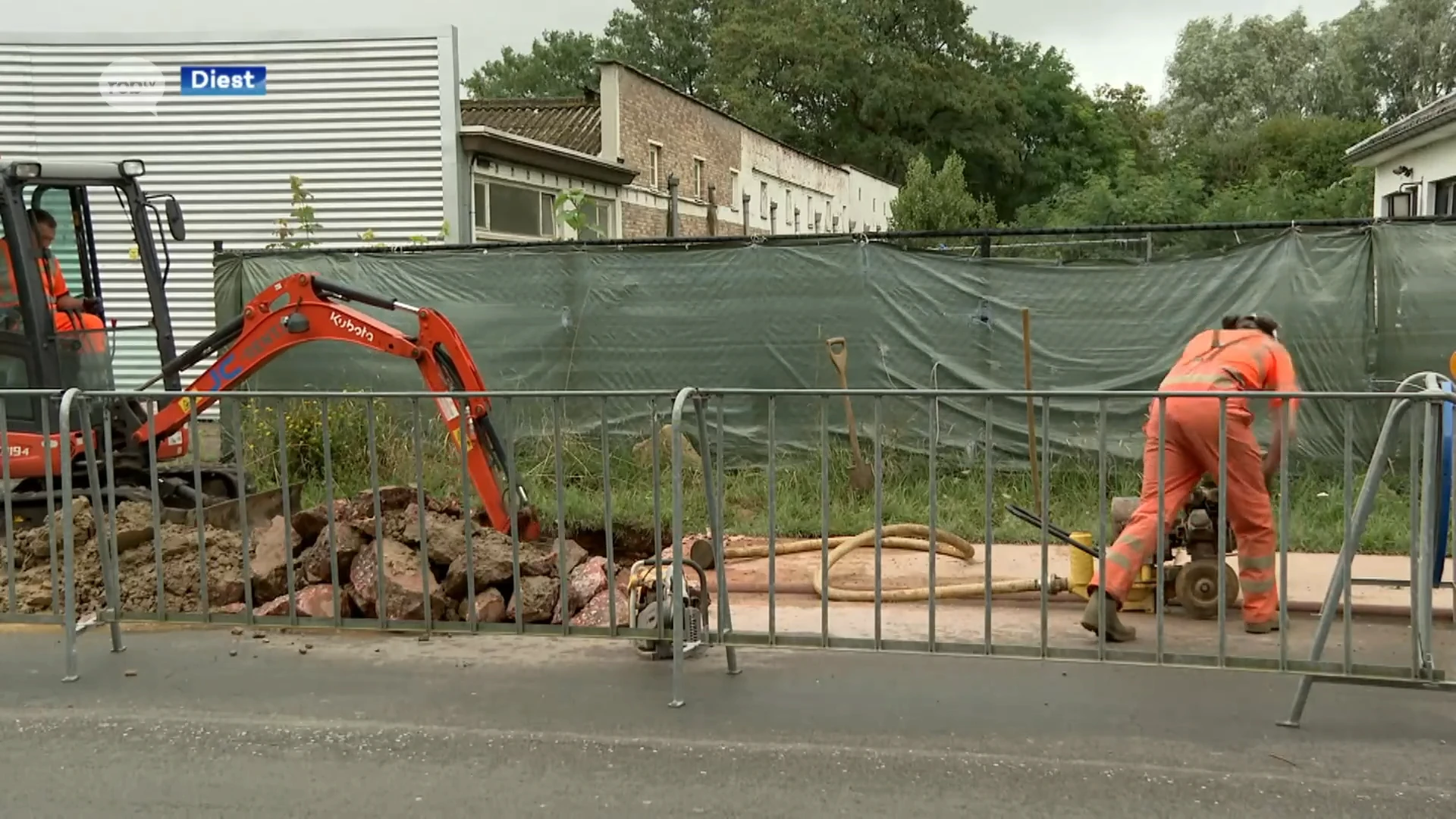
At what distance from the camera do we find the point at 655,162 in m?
30.1

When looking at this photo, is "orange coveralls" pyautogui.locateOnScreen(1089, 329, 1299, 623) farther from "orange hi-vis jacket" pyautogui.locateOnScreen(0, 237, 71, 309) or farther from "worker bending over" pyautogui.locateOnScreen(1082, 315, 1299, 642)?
"orange hi-vis jacket" pyautogui.locateOnScreen(0, 237, 71, 309)

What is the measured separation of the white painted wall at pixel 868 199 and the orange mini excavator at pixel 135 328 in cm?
4028

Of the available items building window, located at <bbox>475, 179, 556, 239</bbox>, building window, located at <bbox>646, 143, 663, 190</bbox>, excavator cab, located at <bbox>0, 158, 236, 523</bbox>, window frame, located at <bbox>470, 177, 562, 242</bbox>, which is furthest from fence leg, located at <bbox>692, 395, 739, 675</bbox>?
building window, located at <bbox>646, 143, 663, 190</bbox>

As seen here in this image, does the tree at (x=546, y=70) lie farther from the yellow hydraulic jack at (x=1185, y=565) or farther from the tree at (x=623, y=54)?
the yellow hydraulic jack at (x=1185, y=565)

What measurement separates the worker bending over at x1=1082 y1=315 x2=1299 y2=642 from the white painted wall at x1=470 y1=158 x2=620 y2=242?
12.4 metres

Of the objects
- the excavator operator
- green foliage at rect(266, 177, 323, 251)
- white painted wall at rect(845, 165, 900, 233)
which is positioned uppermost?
white painted wall at rect(845, 165, 900, 233)

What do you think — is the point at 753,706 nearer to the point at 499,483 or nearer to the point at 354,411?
the point at 499,483

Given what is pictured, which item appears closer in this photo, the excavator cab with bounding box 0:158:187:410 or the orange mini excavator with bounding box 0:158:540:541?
the orange mini excavator with bounding box 0:158:540:541

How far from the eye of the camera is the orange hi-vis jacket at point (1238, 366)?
6105mm

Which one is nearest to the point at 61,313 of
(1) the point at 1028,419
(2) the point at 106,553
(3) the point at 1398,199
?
(2) the point at 106,553

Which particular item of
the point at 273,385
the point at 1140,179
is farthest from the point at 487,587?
the point at 1140,179

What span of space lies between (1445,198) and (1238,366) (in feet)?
47.3

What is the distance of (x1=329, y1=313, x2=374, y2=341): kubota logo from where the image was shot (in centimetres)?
746

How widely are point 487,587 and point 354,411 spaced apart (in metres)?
4.09
